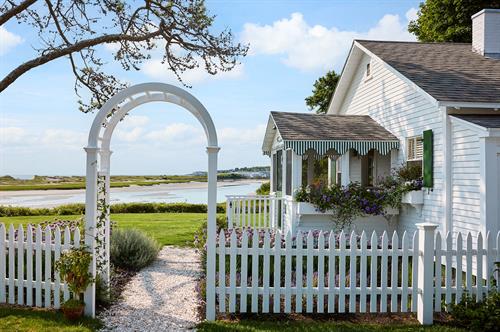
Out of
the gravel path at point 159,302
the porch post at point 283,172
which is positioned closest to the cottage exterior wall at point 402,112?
the porch post at point 283,172

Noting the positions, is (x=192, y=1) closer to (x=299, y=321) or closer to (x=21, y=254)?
(x=21, y=254)

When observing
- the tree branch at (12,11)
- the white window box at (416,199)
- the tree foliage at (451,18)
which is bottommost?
the white window box at (416,199)

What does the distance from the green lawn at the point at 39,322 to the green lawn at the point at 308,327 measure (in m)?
1.55

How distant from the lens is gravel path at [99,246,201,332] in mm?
5980

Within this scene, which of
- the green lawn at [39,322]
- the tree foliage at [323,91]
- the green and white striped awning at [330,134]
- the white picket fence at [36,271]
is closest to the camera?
the green lawn at [39,322]

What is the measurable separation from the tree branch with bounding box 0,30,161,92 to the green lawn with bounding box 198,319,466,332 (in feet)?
26.1

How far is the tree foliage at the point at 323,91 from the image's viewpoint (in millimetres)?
25000

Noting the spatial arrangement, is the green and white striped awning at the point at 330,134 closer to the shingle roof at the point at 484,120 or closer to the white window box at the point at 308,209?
the white window box at the point at 308,209

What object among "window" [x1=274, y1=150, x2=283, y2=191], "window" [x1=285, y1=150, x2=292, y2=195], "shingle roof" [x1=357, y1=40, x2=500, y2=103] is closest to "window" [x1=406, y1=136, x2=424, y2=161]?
"shingle roof" [x1=357, y1=40, x2=500, y2=103]

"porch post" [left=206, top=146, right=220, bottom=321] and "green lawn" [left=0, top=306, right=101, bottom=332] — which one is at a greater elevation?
"porch post" [left=206, top=146, right=220, bottom=321]

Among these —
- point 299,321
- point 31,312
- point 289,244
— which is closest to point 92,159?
point 31,312

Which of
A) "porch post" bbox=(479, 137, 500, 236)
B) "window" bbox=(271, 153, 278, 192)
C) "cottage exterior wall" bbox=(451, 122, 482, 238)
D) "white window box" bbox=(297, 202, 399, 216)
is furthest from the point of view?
"window" bbox=(271, 153, 278, 192)

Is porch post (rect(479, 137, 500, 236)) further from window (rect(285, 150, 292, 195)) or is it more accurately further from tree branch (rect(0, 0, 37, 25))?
A: tree branch (rect(0, 0, 37, 25))

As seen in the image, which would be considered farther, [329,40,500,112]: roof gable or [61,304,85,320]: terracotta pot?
[329,40,500,112]: roof gable
